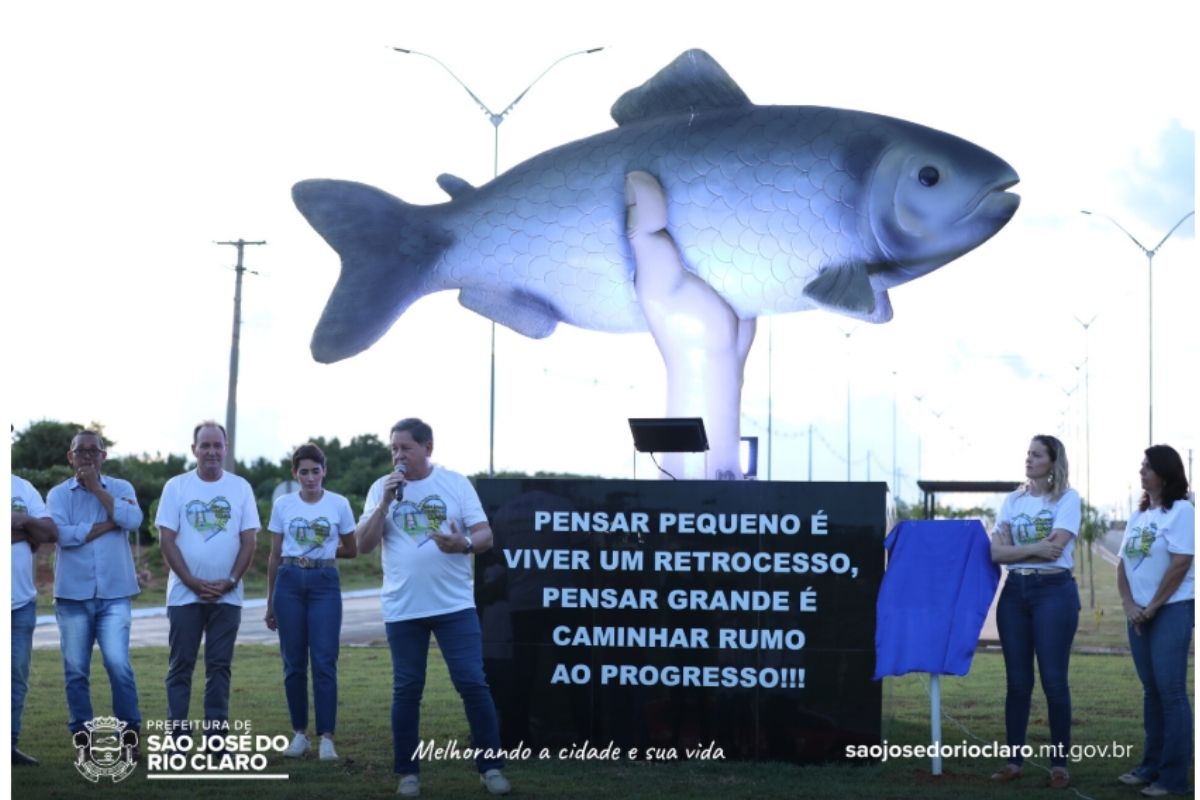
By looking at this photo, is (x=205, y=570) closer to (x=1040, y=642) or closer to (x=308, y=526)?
(x=308, y=526)

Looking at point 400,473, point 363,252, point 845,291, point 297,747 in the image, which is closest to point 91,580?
point 297,747

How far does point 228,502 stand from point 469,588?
1.67 meters

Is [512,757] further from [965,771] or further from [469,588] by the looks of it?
[965,771]

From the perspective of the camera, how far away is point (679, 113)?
10633 millimetres

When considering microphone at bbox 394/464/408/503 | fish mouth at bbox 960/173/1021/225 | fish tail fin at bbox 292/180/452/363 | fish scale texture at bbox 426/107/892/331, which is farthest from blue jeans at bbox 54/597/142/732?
fish mouth at bbox 960/173/1021/225

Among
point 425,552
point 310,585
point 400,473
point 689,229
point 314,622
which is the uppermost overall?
point 689,229

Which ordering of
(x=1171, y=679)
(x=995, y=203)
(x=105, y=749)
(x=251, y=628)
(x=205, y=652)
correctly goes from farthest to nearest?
(x=251, y=628) < (x=995, y=203) < (x=205, y=652) < (x=105, y=749) < (x=1171, y=679)

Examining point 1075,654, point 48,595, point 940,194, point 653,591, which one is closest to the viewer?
point 653,591

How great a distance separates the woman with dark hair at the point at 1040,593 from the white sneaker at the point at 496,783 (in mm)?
2635

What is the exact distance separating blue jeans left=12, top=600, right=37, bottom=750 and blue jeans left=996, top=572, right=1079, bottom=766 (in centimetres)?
524

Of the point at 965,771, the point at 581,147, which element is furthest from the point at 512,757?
the point at 581,147

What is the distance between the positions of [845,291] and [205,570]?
14.3ft

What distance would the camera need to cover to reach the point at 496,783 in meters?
7.78

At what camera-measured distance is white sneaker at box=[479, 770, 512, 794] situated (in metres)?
7.78
